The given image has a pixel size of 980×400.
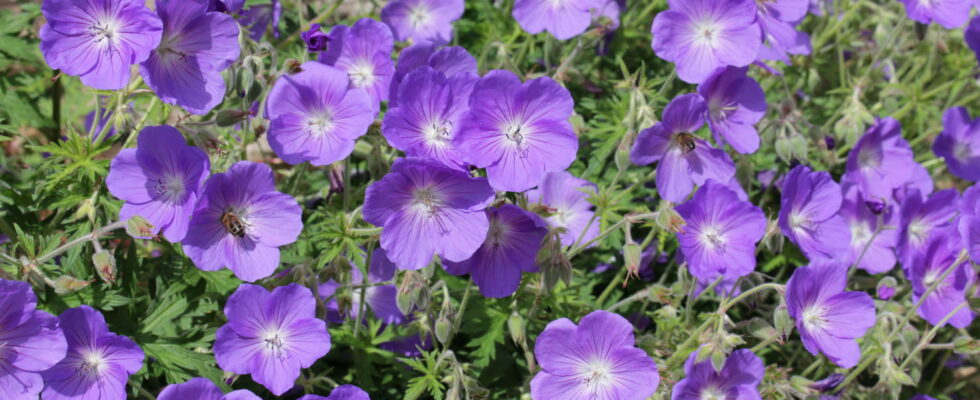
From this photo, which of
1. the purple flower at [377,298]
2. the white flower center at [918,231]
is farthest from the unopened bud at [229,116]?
the white flower center at [918,231]

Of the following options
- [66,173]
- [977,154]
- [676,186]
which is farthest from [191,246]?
[977,154]

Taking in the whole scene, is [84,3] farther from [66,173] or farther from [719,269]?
[719,269]

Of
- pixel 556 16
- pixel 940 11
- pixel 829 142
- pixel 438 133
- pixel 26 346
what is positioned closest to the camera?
pixel 26 346

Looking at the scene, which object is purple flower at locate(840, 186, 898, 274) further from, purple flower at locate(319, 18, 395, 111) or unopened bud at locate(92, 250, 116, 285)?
unopened bud at locate(92, 250, 116, 285)

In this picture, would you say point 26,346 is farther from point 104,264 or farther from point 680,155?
point 680,155

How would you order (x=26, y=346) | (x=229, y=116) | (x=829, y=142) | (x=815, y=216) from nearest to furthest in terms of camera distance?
(x=26, y=346) → (x=229, y=116) → (x=815, y=216) → (x=829, y=142)

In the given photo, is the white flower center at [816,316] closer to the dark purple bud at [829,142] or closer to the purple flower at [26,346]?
the dark purple bud at [829,142]

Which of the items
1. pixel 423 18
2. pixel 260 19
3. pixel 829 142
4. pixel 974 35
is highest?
pixel 260 19

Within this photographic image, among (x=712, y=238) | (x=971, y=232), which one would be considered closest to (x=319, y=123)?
(x=712, y=238)

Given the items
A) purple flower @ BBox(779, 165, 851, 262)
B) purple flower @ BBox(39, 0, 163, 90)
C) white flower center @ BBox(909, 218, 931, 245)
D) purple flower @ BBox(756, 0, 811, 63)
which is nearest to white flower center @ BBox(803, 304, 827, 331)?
purple flower @ BBox(779, 165, 851, 262)
